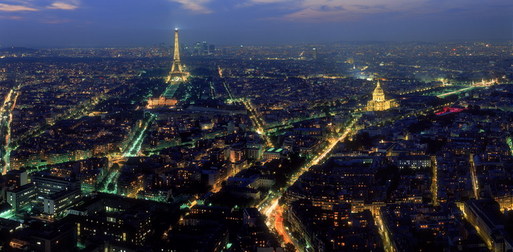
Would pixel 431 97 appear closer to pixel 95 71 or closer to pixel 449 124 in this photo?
pixel 449 124

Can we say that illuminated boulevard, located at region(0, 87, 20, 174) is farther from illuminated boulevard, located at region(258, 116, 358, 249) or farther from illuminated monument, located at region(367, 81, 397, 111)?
illuminated monument, located at region(367, 81, 397, 111)

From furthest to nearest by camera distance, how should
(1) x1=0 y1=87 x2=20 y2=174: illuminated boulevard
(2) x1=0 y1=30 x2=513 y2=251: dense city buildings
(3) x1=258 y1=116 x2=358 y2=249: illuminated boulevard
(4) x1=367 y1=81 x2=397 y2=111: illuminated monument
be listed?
(4) x1=367 y1=81 x2=397 y2=111: illuminated monument < (1) x1=0 y1=87 x2=20 y2=174: illuminated boulevard < (3) x1=258 y1=116 x2=358 y2=249: illuminated boulevard < (2) x1=0 y1=30 x2=513 y2=251: dense city buildings

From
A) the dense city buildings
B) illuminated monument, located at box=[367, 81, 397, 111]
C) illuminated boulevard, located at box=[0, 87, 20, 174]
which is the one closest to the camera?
the dense city buildings

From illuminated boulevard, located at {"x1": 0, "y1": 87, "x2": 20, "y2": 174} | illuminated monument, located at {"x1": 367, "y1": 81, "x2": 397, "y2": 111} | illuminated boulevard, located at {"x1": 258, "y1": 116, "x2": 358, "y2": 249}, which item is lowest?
illuminated boulevard, located at {"x1": 258, "y1": 116, "x2": 358, "y2": 249}

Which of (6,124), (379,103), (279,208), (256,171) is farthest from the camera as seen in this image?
(379,103)

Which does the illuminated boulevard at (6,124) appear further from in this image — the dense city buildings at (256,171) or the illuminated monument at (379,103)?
the illuminated monument at (379,103)

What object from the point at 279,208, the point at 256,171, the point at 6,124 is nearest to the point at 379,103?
the point at 256,171

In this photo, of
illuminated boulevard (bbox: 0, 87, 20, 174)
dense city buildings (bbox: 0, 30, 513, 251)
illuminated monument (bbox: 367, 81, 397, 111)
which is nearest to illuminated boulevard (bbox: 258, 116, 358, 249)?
dense city buildings (bbox: 0, 30, 513, 251)

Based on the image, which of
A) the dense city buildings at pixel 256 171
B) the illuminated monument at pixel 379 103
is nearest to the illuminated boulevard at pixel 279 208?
the dense city buildings at pixel 256 171

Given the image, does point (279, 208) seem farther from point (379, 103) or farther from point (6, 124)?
point (379, 103)
